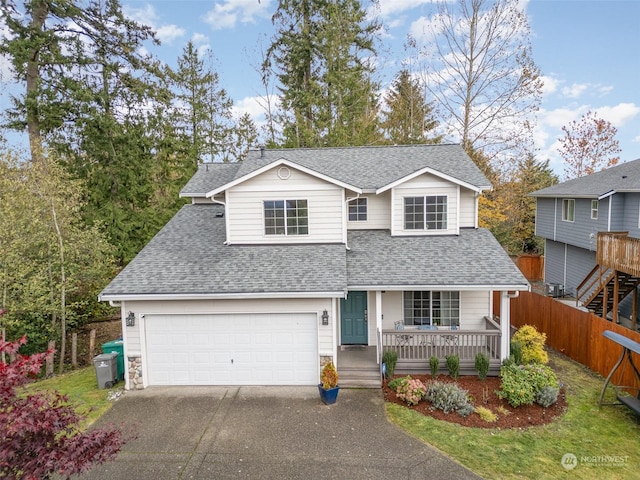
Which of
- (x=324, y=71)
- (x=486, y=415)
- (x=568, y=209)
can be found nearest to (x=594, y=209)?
(x=568, y=209)

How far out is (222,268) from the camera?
11.2 meters

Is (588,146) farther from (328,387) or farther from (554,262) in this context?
(328,387)

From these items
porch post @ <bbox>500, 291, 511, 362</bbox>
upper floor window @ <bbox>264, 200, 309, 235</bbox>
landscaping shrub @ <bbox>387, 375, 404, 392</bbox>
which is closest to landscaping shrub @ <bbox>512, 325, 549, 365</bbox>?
porch post @ <bbox>500, 291, 511, 362</bbox>

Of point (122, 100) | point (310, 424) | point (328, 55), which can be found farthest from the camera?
point (328, 55)

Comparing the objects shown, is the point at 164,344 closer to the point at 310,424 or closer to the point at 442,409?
the point at 310,424

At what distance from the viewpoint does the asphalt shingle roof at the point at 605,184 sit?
56.1 ft

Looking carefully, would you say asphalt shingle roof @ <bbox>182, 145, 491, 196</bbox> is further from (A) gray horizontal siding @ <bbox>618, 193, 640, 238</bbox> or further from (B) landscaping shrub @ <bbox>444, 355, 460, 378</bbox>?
(A) gray horizontal siding @ <bbox>618, 193, 640, 238</bbox>

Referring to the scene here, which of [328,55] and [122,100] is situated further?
[328,55]

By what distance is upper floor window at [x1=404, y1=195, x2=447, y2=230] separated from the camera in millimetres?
13117

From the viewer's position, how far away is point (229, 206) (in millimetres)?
12367

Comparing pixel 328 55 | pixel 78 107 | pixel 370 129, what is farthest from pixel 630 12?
pixel 78 107

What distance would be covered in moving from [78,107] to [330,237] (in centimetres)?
1521

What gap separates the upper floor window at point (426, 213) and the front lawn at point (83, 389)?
1036cm

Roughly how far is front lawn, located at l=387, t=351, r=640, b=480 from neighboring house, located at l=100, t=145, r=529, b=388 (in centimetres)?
217
